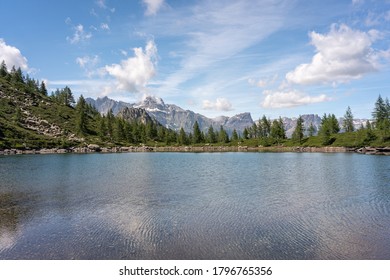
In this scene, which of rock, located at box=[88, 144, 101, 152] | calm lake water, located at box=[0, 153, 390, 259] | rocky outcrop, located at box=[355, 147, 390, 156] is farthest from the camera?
rock, located at box=[88, 144, 101, 152]

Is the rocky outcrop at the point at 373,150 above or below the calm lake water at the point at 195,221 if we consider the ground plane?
above

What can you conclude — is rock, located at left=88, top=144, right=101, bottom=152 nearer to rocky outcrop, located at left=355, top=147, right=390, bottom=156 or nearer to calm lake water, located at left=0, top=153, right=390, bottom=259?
calm lake water, located at left=0, top=153, right=390, bottom=259

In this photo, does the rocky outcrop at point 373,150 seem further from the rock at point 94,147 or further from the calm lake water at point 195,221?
the rock at point 94,147

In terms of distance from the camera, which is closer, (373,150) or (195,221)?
(195,221)

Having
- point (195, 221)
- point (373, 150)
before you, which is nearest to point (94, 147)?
point (373, 150)

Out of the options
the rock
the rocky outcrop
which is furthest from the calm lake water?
the rock

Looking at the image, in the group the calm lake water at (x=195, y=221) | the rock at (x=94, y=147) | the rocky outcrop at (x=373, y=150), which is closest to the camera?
the calm lake water at (x=195, y=221)

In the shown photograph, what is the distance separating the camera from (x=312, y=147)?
630 feet

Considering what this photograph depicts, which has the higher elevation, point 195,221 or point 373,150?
point 373,150

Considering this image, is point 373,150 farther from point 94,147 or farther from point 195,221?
point 94,147

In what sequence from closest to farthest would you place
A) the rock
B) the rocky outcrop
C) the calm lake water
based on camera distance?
the calm lake water
the rocky outcrop
the rock

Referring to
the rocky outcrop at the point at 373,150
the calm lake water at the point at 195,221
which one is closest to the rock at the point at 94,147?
the calm lake water at the point at 195,221

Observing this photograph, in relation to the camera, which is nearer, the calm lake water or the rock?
the calm lake water
